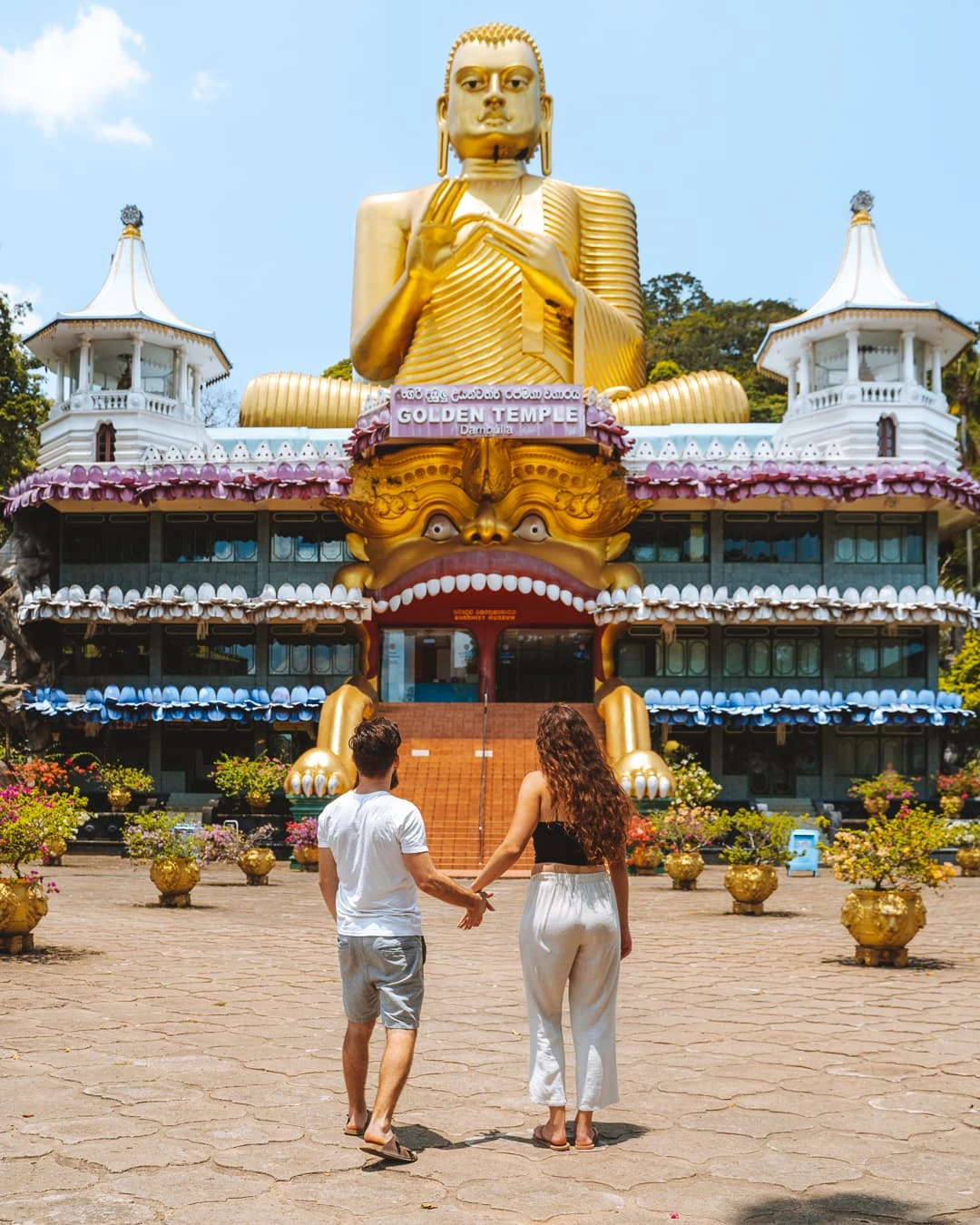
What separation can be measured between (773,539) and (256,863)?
Answer: 1421 centimetres

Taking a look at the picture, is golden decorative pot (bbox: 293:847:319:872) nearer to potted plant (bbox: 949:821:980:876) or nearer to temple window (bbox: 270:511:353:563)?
temple window (bbox: 270:511:353:563)

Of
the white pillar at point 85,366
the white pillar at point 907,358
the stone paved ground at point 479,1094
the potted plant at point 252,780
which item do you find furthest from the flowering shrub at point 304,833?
the white pillar at point 907,358

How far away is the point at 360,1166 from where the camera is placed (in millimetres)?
6184

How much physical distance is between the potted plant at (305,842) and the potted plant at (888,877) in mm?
10783

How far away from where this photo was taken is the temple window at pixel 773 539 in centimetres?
3044

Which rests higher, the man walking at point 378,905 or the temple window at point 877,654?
the temple window at point 877,654

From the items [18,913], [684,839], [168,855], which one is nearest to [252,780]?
[684,839]

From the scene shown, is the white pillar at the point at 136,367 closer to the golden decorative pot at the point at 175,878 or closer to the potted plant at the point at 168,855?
the potted plant at the point at 168,855

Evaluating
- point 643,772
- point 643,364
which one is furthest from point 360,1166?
point 643,364

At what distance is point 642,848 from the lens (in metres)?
22.5

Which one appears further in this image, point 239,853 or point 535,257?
point 535,257

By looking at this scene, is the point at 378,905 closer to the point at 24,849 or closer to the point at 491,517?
the point at 24,849

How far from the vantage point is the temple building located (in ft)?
92.9

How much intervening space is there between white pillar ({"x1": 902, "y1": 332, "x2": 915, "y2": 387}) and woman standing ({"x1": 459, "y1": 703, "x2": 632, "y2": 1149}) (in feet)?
88.6
